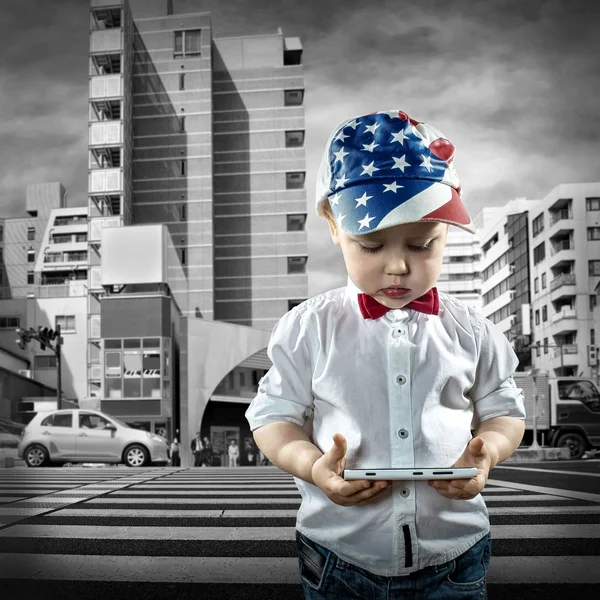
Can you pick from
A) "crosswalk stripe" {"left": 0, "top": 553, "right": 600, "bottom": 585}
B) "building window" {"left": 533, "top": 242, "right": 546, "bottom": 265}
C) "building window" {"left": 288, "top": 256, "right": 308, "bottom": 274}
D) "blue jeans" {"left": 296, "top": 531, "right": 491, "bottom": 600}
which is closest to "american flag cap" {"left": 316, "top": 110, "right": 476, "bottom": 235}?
"blue jeans" {"left": 296, "top": 531, "right": 491, "bottom": 600}

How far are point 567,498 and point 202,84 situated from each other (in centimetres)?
2950

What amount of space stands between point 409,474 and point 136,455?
10446mm

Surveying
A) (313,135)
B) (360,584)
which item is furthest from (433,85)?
(360,584)

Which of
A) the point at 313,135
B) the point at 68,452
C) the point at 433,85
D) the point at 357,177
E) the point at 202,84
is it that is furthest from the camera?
the point at 202,84

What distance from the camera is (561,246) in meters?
2.29

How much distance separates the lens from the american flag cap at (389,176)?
97 cm

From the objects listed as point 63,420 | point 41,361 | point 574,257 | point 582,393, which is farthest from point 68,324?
point 574,257

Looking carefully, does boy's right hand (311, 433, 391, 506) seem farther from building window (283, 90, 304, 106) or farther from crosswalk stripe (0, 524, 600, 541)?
building window (283, 90, 304, 106)

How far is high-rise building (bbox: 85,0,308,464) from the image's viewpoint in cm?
2223

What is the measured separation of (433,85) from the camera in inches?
61.7

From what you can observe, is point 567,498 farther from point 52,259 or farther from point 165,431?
point 52,259

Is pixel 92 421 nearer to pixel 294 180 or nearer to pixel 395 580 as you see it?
pixel 395 580

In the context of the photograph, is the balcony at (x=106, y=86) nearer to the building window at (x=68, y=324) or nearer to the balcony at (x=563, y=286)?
the building window at (x=68, y=324)

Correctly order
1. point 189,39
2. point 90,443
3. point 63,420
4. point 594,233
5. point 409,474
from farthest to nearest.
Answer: point 90,443
point 63,420
point 189,39
point 594,233
point 409,474
